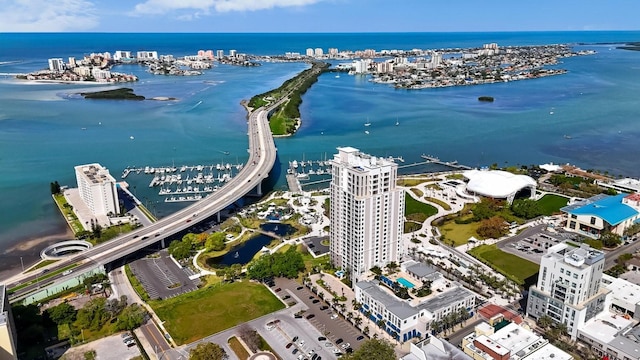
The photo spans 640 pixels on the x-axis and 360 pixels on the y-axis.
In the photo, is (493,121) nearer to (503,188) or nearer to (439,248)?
(503,188)

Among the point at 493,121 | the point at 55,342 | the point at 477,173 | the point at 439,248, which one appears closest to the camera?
the point at 55,342

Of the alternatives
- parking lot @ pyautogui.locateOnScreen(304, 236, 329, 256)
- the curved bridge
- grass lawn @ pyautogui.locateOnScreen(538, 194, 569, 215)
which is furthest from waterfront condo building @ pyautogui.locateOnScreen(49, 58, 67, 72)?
grass lawn @ pyautogui.locateOnScreen(538, 194, 569, 215)

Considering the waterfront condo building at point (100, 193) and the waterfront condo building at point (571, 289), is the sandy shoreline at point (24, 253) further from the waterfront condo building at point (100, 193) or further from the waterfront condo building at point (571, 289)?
the waterfront condo building at point (571, 289)

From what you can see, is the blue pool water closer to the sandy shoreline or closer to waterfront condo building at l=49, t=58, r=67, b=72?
the sandy shoreline

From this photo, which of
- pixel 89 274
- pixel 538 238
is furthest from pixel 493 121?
pixel 89 274

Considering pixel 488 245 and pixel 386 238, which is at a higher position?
pixel 386 238

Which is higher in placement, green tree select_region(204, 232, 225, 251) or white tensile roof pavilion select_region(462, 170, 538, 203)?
white tensile roof pavilion select_region(462, 170, 538, 203)
